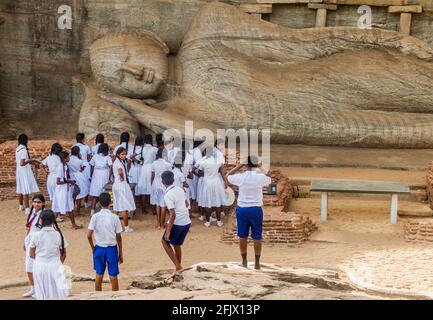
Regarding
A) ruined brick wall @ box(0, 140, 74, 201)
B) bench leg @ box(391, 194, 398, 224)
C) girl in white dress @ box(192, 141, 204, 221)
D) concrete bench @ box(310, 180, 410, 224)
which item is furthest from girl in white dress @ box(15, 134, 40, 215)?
bench leg @ box(391, 194, 398, 224)

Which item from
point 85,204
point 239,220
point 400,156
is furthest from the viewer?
point 400,156

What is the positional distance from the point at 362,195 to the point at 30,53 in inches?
289

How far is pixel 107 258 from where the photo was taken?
298 inches

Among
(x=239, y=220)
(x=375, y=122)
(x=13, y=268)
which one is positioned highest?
(x=375, y=122)

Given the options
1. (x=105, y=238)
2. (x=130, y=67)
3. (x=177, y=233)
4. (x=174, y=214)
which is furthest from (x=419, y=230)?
(x=130, y=67)

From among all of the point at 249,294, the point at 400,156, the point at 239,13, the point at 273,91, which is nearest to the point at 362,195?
the point at 400,156

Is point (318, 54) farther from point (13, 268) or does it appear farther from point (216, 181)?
point (13, 268)

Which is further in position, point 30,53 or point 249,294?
point 30,53

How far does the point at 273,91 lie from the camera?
13633 millimetres

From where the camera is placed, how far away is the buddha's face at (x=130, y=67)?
45.5 feet

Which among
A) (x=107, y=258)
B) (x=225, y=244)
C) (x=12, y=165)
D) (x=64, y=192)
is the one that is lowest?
(x=225, y=244)

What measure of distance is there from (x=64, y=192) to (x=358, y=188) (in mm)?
4024

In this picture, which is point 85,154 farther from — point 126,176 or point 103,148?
point 126,176

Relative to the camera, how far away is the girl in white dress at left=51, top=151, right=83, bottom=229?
418 inches
